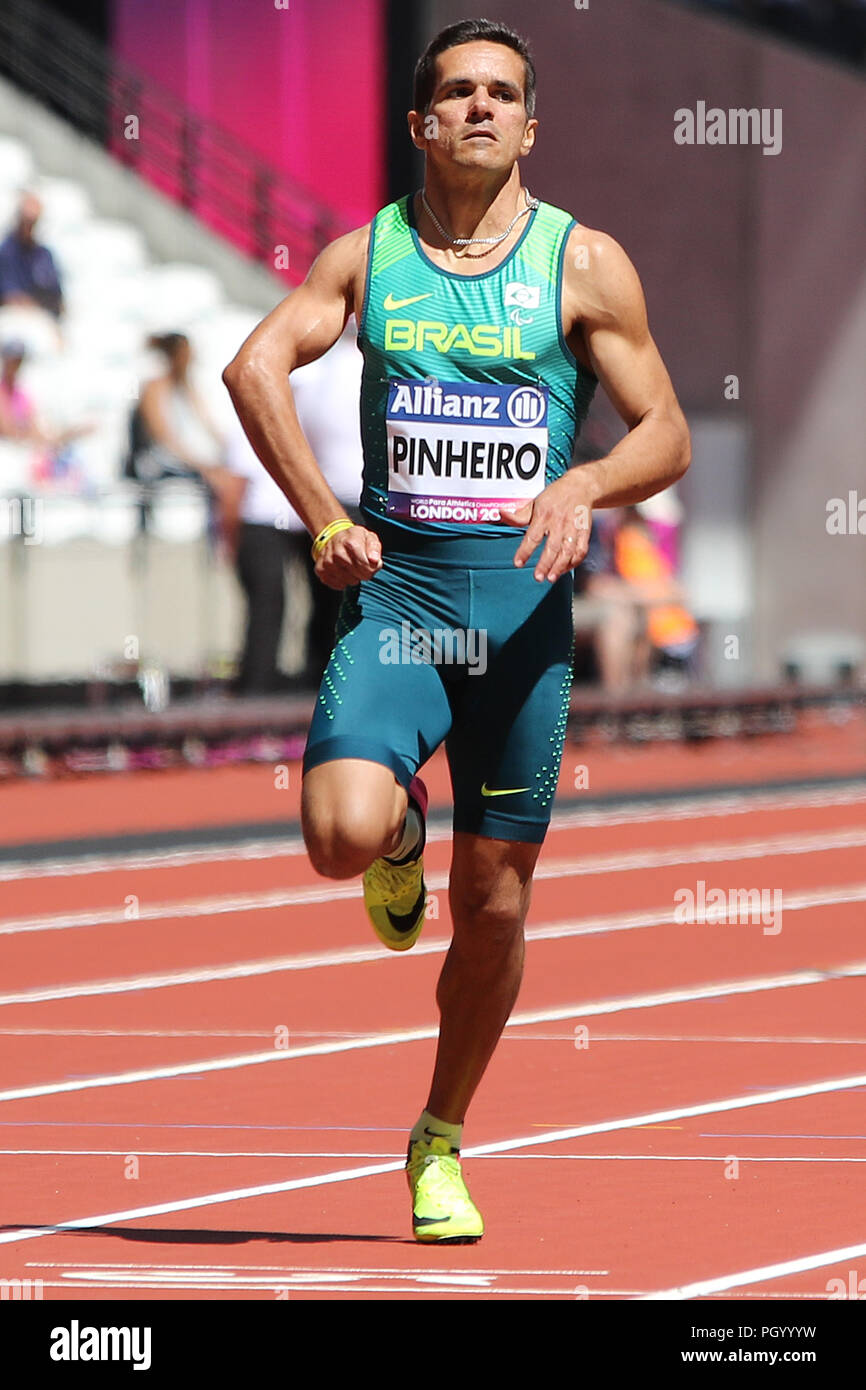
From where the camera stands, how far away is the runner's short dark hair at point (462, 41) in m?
6.40

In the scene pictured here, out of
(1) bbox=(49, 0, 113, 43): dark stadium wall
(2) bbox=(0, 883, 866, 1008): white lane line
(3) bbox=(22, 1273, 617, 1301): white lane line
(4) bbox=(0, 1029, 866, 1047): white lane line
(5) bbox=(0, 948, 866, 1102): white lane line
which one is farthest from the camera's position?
(1) bbox=(49, 0, 113, 43): dark stadium wall

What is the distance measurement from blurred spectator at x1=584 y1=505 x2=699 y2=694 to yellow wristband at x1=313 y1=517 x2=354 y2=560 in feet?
54.3

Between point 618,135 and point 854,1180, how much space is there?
24.5m

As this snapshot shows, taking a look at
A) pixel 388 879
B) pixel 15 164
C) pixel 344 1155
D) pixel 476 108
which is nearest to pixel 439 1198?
pixel 388 879

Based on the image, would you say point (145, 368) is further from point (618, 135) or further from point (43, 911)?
point (43, 911)

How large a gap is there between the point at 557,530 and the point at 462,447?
0.46m

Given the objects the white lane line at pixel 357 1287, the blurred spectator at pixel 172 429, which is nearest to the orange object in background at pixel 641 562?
the blurred spectator at pixel 172 429

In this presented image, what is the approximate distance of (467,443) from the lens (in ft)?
20.8

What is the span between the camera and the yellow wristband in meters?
6.15

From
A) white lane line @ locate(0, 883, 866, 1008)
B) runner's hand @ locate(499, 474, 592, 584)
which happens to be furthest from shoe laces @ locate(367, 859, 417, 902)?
white lane line @ locate(0, 883, 866, 1008)

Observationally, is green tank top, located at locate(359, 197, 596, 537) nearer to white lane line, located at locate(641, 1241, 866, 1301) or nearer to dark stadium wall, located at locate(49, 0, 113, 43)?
white lane line, located at locate(641, 1241, 866, 1301)

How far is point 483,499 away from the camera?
6.40 m
